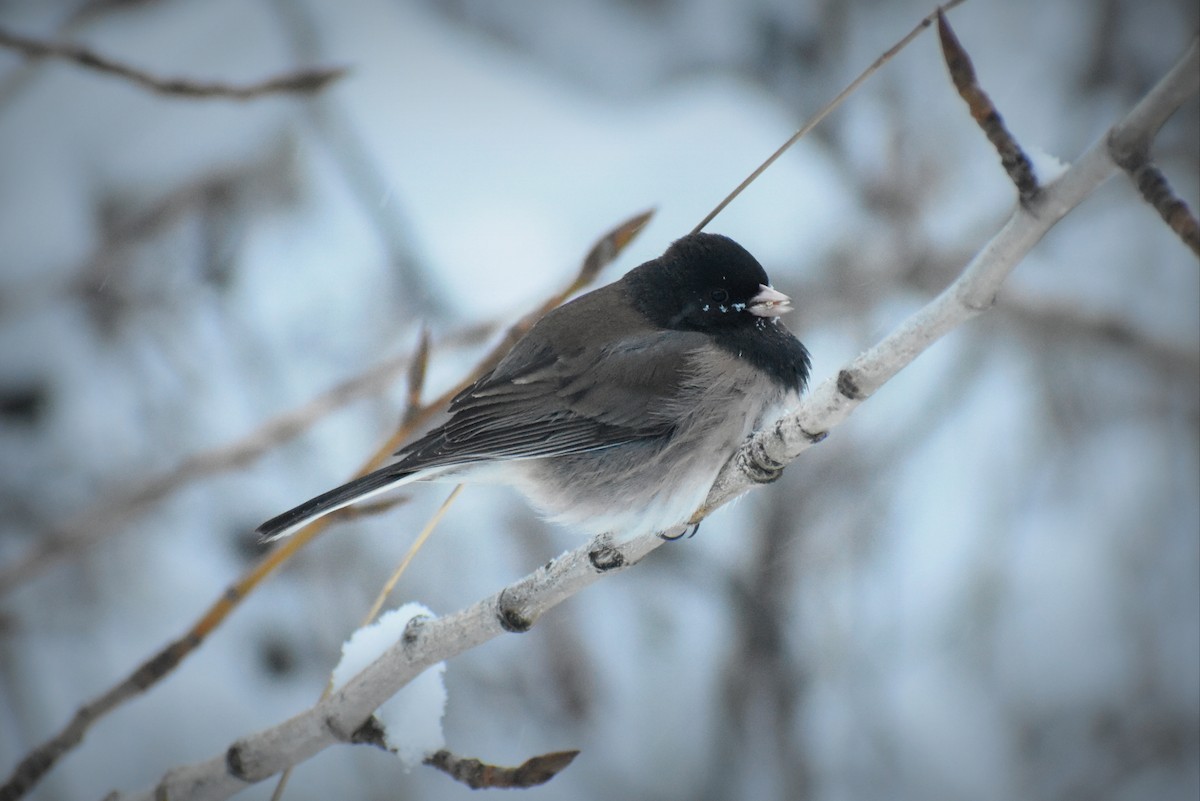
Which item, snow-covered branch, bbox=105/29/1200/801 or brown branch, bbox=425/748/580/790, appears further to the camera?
brown branch, bbox=425/748/580/790

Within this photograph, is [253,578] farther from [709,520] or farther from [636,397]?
[709,520]

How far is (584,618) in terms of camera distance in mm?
2916

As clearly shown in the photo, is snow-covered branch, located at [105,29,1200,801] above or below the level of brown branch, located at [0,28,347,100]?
below

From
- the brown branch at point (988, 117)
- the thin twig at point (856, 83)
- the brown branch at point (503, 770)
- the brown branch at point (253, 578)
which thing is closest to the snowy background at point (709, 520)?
the brown branch at point (253, 578)

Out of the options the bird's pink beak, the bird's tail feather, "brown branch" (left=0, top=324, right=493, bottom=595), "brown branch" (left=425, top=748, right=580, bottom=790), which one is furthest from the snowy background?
"brown branch" (left=425, top=748, right=580, bottom=790)

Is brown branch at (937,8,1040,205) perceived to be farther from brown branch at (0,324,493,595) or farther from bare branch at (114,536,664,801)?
brown branch at (0,324,493,595)

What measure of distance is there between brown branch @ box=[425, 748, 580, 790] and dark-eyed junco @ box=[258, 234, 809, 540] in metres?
0.48

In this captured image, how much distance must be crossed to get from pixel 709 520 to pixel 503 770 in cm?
170

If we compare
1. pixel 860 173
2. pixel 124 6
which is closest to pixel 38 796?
pixel 124 6

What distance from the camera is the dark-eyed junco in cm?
172

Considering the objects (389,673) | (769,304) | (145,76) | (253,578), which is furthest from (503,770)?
(145,76)

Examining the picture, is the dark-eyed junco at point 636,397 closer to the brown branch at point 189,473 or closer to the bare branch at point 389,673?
the brown branch at point 189,473

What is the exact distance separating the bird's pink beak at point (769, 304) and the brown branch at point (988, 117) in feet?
3.23

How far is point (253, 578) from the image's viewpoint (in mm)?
1326
